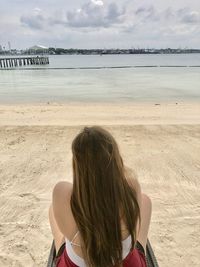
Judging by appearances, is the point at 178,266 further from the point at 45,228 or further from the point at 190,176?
the point at 190,176

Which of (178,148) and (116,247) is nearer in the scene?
(116,247)

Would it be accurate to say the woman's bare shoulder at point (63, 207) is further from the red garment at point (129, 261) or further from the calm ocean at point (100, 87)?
the calm ocean at point (100, 87)

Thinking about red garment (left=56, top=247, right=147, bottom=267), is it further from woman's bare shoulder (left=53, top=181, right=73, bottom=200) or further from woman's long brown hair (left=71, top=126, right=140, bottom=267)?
woman's bare shoulder (left=53, top=181, right=73, bottom=200)

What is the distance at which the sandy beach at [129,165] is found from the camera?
3.27m

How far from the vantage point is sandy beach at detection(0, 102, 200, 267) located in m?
3.27

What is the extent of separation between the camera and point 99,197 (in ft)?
5.06

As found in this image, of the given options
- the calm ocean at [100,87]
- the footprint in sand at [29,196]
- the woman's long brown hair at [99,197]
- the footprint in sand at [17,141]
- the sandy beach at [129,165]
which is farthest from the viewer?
the calm ocean at [100,87]

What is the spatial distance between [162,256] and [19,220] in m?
1.63

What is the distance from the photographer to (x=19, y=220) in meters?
3.77

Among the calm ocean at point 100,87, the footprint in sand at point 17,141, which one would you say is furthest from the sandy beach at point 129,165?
the calm ocean at point 100,87

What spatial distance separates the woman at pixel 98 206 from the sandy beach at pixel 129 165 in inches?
61.1

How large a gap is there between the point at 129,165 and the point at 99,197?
3.92m

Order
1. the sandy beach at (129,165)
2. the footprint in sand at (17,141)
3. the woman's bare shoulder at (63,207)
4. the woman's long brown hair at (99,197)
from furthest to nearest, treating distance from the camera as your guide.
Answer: the footprint in sand at (17,141), the sandy beach at (129,165), the woman's bare shoulder at (63,207), the woman's long brown hair at (99,197)

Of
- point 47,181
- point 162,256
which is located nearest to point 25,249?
point 162,256
